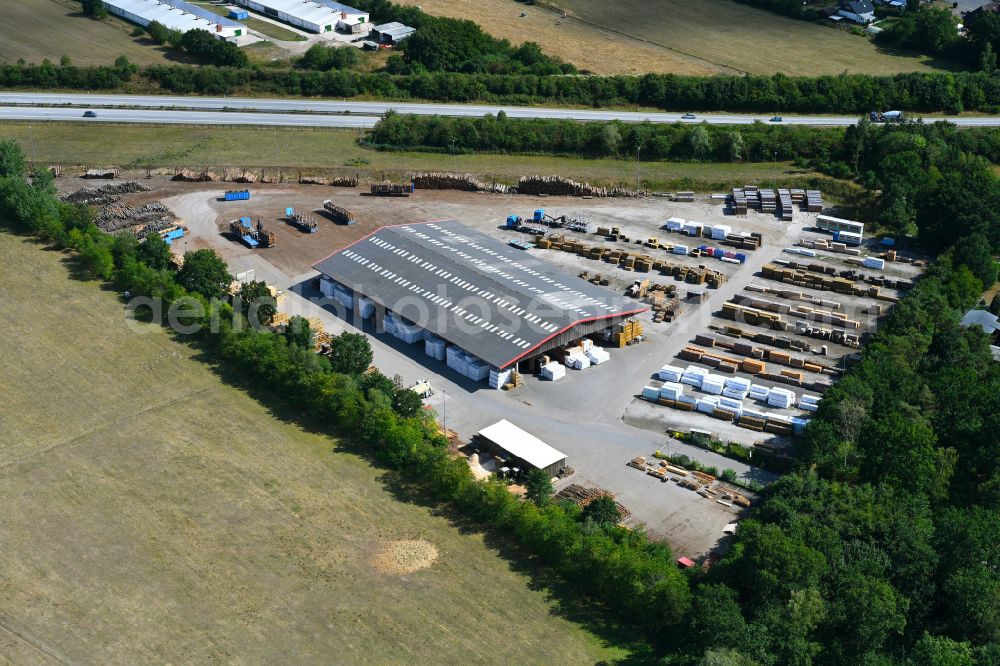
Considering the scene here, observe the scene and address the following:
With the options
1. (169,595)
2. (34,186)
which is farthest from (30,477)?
(34,186)

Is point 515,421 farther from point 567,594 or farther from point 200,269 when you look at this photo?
point 200,269

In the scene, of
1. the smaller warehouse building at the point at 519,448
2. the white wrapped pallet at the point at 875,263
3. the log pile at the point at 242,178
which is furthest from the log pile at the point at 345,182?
the white wrapped pallet at the point at 875,263

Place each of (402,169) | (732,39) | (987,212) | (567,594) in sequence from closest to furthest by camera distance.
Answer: (567,594) < (987,212) < (402,169) < (732,39)

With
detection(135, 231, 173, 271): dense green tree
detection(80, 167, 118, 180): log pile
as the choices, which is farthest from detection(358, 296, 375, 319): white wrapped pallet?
detection(80, 167, 118, 180): log pile

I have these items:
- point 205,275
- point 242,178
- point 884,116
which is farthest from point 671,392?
point 884,116

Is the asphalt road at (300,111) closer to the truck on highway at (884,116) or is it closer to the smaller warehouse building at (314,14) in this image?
the truck on highway at (884,116)

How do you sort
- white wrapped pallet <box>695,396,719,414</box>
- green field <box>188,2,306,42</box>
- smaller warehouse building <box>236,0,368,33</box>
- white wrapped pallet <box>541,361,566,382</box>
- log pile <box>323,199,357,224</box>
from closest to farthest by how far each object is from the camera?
white wrapped pallet <box>695,396,719,414</box> → white wrapped pallet <box>541,361,566,382</box> → log pile <box>323,199,357,224</box> → green field <box>188,2,306,42</box> → smaller warehouse building <box>236,0,368,33</box>

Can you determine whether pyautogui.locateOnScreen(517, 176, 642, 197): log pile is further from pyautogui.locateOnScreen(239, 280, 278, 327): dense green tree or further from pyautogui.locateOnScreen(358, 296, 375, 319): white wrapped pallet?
pyautogui.locateOnScreen(239, 280, 278, 327): dense green tree
